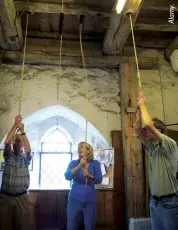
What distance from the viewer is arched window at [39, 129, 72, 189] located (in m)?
3.21

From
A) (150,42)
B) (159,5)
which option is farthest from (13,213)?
(150,42)

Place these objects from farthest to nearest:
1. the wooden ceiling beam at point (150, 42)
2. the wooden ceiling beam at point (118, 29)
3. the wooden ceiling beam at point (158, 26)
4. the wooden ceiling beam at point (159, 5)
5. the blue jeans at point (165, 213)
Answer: the wooden ceiling beam at point (150, 42) → the wooden ceiling beam at point (158, 26) → the wooden ceiling beam at point (159, 5) → the wooden ceiling beam at point (118, 29) → the blue jeans at point (165, 213)

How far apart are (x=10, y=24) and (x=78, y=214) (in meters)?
1.74

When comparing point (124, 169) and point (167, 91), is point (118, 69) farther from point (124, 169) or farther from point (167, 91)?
point (124, 169)

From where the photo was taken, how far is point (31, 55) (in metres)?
2.83

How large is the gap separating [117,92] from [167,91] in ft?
1.88

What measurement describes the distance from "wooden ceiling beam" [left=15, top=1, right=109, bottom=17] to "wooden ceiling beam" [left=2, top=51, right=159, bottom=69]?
21.6 inches

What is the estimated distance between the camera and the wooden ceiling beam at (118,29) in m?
2.18

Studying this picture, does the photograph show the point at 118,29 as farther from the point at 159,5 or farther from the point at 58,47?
the point at 58,47

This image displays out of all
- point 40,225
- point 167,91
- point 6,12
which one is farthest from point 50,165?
point 6,12

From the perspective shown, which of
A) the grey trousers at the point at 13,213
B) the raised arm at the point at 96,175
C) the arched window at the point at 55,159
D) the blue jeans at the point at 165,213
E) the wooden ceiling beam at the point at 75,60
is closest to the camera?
the blue jeans at the point at 165,213

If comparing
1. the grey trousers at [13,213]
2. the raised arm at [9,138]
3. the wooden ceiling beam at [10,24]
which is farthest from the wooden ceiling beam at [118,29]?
the grey trousers at [13,213]

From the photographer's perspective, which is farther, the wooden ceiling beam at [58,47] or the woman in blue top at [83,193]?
the wooden ceiling beam at [58,47]

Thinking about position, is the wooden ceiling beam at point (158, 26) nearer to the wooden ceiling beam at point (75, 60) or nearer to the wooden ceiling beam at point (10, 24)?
the wooden ceiling beam at point (75, 60)
